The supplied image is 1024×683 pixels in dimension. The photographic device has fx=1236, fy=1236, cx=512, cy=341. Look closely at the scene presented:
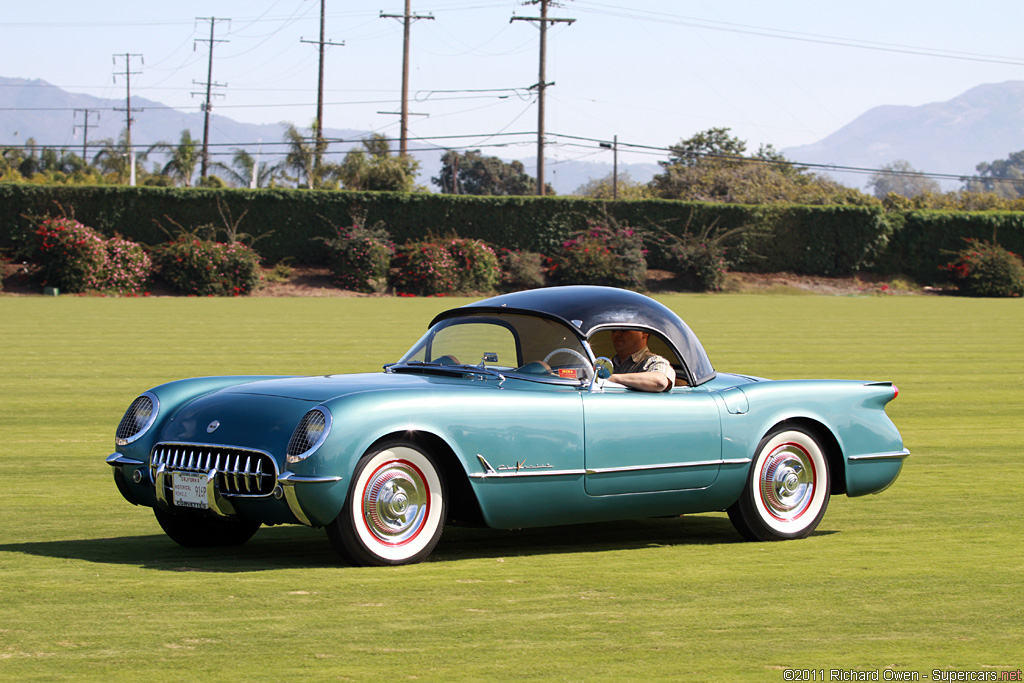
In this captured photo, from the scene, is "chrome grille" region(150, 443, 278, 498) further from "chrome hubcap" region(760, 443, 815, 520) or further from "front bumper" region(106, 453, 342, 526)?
"chrome hubcap" region(760, 443, 815, 520)

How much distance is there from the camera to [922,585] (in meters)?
5.90

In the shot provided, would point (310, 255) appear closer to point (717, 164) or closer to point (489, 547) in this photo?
point (489, 547)

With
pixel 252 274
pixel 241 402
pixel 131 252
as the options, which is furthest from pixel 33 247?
pixel 241 402

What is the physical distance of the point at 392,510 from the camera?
6.09 metres

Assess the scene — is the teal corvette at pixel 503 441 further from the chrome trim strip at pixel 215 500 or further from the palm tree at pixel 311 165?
A: the palm tree at pixel 311 165

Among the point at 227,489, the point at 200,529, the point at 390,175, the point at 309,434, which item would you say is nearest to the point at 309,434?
the point at 309,434

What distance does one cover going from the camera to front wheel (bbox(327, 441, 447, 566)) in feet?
19.5

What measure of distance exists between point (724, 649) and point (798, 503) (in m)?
2.82

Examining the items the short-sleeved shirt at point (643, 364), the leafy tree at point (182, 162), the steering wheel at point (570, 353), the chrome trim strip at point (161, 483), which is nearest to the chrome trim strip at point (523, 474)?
the steering wheel at point (570, 353)

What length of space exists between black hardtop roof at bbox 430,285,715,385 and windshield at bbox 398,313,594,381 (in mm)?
65

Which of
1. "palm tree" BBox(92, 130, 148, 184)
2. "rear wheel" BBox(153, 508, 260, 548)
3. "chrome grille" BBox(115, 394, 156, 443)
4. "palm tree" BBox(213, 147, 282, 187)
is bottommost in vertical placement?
"rear wheel" BBox(153, 508, 260, 548)

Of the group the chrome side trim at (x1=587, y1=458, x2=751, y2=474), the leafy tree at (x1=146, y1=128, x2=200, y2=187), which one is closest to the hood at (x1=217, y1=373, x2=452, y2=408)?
the chrome side trim at (x1=587, y1=458, x2=751, y2=474)

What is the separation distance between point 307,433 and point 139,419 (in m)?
1.49

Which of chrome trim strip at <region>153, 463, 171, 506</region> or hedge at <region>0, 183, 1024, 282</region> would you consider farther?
hedge at <region>0, 183, 1024, 282</region>
